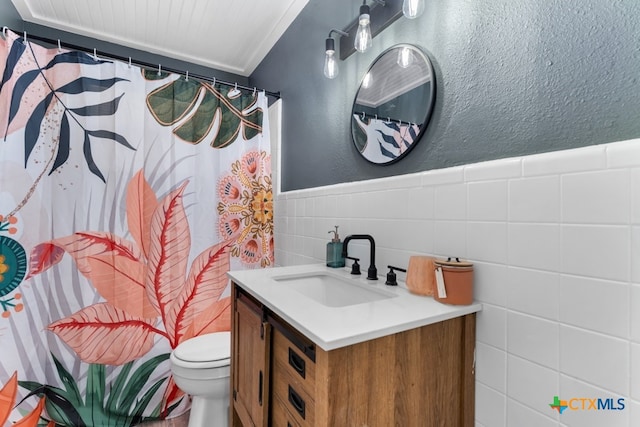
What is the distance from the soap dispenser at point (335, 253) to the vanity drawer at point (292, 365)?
0.54m

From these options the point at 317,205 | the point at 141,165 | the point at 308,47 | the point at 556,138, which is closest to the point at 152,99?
the point at 141,165

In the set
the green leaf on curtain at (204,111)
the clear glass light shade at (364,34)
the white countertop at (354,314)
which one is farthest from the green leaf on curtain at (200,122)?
the white countertop at (354,314)

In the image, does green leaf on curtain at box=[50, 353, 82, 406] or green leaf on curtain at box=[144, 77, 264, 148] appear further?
green leaf on curtain at box=[144, 77, 264, 148]

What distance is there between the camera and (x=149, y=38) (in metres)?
2.28

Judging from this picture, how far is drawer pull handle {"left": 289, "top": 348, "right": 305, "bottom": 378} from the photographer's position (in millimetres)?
715

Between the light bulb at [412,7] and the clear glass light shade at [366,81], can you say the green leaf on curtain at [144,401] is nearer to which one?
the clear glass light shade at [366,81]

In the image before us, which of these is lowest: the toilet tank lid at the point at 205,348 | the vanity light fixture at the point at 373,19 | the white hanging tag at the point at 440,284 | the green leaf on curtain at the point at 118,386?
the green leaf on curtain at the point at 118,386

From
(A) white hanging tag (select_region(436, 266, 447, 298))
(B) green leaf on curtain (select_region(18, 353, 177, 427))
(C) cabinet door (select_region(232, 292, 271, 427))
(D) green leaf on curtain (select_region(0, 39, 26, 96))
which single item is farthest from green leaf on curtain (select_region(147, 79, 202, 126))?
(A) white hanging tag (select_region(436, 266, 447, 298))

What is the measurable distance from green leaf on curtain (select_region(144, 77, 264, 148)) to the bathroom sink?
41.9 inches

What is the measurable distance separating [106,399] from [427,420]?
175 cm

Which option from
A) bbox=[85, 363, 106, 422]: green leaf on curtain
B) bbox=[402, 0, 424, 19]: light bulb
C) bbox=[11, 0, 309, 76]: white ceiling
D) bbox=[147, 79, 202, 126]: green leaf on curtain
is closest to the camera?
bbox=[402, 0, 424, 19]: light bulb

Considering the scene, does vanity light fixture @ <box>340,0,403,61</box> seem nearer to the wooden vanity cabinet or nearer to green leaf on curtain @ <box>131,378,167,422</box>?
the wooden vanity cabinet

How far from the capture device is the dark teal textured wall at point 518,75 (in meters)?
0.64

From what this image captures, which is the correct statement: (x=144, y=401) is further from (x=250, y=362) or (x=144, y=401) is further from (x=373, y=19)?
(x=373, y=19)
